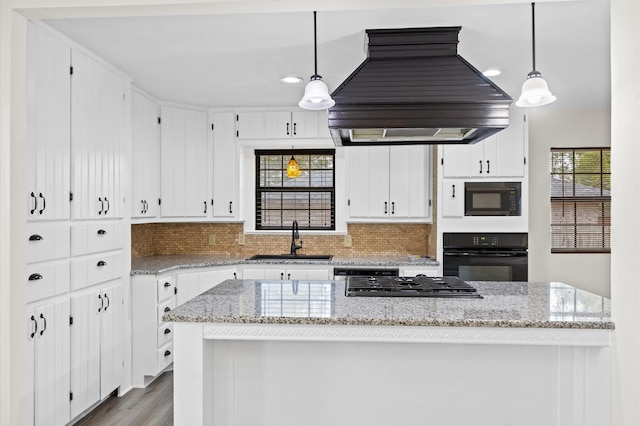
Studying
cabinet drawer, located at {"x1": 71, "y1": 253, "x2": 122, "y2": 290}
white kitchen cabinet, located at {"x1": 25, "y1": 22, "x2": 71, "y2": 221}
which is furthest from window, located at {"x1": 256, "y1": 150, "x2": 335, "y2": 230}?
white kitchen cabinet, located at {"x1": 25, "y1": 22, "x2": 71, "y2": 221}

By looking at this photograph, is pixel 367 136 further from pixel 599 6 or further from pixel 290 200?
pixel 290 200

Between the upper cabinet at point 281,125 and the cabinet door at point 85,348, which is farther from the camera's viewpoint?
the upper cabinet at point 281,125

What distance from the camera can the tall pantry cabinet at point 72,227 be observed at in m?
2.54

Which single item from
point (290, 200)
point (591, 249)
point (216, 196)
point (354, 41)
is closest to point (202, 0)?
point (354, 41)

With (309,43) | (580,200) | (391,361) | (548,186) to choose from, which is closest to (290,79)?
(309,43)

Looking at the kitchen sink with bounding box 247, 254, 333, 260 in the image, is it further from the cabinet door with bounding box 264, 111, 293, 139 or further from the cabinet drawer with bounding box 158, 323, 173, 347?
the cabinet door with bounding box 264, 111, 293, 139

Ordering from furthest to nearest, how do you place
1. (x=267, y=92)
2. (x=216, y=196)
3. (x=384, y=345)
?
1. (x=216, y=196)
2. (x=267, y=92)
3. (x=384, y=345)

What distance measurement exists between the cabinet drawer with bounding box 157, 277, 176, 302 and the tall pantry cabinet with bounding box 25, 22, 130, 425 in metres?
0.34

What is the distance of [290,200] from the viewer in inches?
198

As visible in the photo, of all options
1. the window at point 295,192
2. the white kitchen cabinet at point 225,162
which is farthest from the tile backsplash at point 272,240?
the white kitchen cabinet at point 225,162

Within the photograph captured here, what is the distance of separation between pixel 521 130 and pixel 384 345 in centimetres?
296

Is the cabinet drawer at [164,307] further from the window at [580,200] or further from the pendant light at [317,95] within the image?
the window at [580,200]

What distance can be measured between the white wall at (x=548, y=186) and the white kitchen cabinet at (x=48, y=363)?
438 cm

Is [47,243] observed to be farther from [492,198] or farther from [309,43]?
[492,198]
